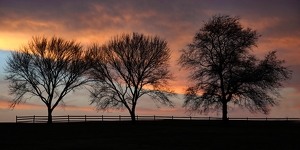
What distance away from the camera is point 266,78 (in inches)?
1645

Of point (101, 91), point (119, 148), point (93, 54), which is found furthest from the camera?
point (93, 54)

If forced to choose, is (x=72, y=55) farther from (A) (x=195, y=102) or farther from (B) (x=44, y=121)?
(A) (x=195, y=102)

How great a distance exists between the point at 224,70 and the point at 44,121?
2961 cm

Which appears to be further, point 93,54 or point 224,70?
point 93,54

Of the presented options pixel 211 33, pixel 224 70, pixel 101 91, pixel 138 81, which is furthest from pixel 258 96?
pixel 101 91

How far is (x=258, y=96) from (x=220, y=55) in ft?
21.6

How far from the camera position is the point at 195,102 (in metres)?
42.0

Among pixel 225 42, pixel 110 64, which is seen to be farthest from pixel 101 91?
pixel 225 42

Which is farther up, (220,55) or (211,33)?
(211,33)

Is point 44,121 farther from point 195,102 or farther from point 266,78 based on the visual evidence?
point 266,78

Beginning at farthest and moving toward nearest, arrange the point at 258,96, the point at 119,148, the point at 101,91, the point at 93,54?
1. the point at 93,54
2. the point at 101,91
3. the point at 258,96
4. the point at 119,148

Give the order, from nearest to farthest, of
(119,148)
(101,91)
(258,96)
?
(119,148) → (258,96) → (101,91)

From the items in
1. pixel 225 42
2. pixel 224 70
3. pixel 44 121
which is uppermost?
pixel 225 42

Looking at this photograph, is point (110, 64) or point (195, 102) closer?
point (195, 102)
